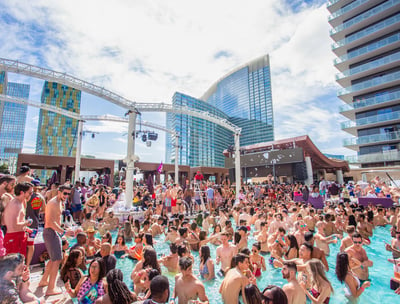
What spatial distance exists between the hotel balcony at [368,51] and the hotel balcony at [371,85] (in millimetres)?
4055

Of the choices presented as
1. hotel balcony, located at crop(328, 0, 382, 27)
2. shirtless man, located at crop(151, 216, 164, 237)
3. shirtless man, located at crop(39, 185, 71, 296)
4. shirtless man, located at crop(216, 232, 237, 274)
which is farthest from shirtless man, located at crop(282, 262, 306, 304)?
hotel balcony, located at crop(328, 0, 382, 27)

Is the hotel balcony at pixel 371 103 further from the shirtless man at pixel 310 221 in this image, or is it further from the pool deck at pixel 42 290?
the pool deck at pixel 42 290

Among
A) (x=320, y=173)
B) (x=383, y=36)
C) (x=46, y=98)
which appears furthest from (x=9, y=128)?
(x=383, y=36)

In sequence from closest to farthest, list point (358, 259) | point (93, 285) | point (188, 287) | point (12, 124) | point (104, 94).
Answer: point (93, 285) < point (188, 287) < point (358, 259) < point (104, 94) < point (12, 124)

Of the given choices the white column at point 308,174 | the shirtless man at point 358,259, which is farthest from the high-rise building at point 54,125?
the shirtless man at point 358,259

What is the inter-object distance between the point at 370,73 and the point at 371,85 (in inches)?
106

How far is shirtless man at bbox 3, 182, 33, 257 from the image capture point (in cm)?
363

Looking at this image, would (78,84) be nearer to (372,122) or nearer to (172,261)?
(172,261)

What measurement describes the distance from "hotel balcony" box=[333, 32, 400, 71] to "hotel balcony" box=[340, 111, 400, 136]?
34.0 ft

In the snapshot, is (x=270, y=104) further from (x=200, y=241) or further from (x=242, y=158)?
(x=200, y=241)

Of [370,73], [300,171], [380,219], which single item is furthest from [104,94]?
[370,73]

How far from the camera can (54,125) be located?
88.1 m

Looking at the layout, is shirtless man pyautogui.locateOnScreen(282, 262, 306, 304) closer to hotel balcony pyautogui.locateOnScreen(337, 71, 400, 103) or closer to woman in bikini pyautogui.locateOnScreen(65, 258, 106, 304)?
woman in bikini pyautogui.locateOnScreen(65, 258, 106, 304)

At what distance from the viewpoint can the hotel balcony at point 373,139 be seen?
30375 millimetres
